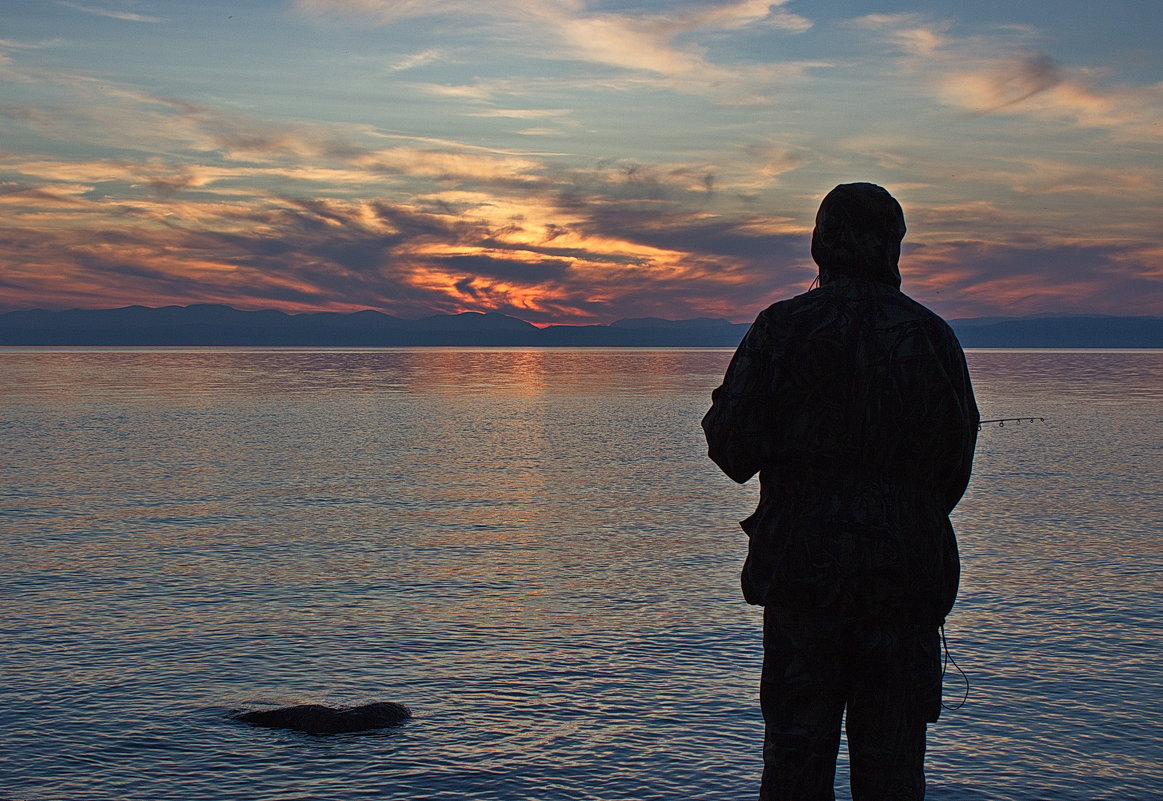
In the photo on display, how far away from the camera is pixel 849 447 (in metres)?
4.26

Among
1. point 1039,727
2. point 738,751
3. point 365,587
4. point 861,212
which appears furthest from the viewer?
point 365,587

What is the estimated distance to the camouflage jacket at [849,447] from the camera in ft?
14.0

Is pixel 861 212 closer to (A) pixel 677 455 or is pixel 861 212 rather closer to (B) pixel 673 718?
(B) pixel 673 718

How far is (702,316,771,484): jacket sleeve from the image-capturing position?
4.32 meters

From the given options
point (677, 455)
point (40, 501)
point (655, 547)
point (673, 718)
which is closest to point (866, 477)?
point (673, 718)

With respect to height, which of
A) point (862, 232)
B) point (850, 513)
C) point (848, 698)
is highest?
point (862, 232)

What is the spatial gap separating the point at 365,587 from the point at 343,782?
645 cm

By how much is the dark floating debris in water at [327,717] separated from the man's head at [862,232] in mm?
6329

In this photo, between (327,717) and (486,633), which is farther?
(486,633)

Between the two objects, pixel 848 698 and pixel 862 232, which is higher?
pixel 862 232

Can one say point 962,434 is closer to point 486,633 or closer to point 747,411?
point 747,411

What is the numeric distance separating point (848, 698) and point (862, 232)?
1.82m

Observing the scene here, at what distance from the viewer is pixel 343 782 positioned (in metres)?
8.27

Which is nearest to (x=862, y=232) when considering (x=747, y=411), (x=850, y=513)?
(x=747, y=411)
